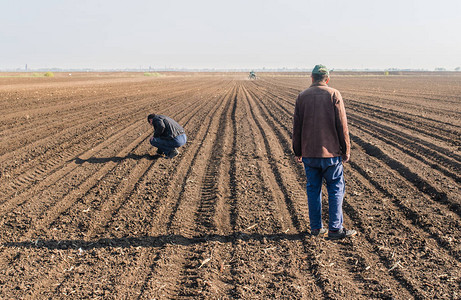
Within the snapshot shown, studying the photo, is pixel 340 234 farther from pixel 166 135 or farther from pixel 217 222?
pixel 166 135

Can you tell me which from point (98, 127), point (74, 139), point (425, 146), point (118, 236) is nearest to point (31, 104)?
point (98, 127)

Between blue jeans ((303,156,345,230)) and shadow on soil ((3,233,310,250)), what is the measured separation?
0.39 m

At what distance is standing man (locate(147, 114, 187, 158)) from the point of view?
8.02 m

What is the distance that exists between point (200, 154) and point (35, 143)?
4615mm

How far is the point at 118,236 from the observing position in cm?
458

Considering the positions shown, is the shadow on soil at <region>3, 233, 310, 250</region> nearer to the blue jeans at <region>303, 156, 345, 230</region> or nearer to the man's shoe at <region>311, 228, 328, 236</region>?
the man's shoe at <region>311, 228, 328, 236</region>

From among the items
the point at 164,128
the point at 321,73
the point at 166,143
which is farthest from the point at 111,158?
the point at 321,73

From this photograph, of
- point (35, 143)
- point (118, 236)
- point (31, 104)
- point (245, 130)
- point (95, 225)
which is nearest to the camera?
point (118, 236)

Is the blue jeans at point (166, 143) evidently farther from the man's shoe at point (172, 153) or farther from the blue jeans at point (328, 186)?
the blue jeans at point (328, 186)

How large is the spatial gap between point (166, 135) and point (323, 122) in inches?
183

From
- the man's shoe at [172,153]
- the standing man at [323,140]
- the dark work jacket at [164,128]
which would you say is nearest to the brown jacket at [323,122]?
the standing man at [323,140]

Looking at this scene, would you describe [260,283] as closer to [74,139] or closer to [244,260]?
[244,260]

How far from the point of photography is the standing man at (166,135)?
802 centimetres

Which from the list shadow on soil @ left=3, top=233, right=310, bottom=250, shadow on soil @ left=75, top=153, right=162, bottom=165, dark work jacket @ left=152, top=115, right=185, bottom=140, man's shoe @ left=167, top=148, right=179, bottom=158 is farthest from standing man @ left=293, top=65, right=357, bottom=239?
shadow on soil @ left=75, top=153, right=162, bottom=165
